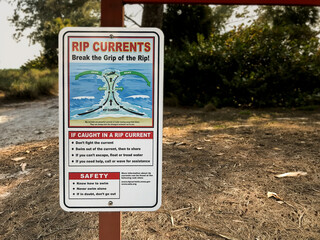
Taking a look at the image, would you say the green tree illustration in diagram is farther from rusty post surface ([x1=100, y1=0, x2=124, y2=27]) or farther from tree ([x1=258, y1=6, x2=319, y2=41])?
tree ([x1=258, y1=6, x2=319, y2=41])

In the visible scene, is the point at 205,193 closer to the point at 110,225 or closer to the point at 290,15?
the point at 110,225

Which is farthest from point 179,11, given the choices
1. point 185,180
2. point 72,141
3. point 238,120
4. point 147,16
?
point 72,141

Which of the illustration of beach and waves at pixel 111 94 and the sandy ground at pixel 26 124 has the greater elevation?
the illustration of beach and waves at pixel 111 94

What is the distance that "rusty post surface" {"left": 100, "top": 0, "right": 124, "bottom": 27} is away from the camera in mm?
1449

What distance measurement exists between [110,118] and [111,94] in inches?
4.2

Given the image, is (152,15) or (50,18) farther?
(50,18)

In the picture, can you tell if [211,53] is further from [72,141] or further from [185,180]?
[72,141]

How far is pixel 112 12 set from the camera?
4.77ft

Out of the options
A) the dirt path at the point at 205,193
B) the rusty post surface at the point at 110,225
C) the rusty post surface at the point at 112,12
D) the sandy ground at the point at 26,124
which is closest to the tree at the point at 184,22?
the sandy ground at the point at 26,124

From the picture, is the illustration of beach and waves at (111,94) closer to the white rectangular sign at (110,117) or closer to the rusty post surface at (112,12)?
the white rectangular sign at (110,117)

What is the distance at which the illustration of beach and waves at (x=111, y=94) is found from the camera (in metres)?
1.47

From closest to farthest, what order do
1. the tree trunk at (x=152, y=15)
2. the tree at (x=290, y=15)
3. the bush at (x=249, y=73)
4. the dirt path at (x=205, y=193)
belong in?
the dirt path at (x=205, y=193) < the bush at (x=249, y=73) < the tree trunk at (x=152, y=15) < the tree at (x=290, y=15)

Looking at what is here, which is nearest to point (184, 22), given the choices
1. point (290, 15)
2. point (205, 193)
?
point (290, 15)

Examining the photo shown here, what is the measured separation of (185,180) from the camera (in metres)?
2.99
